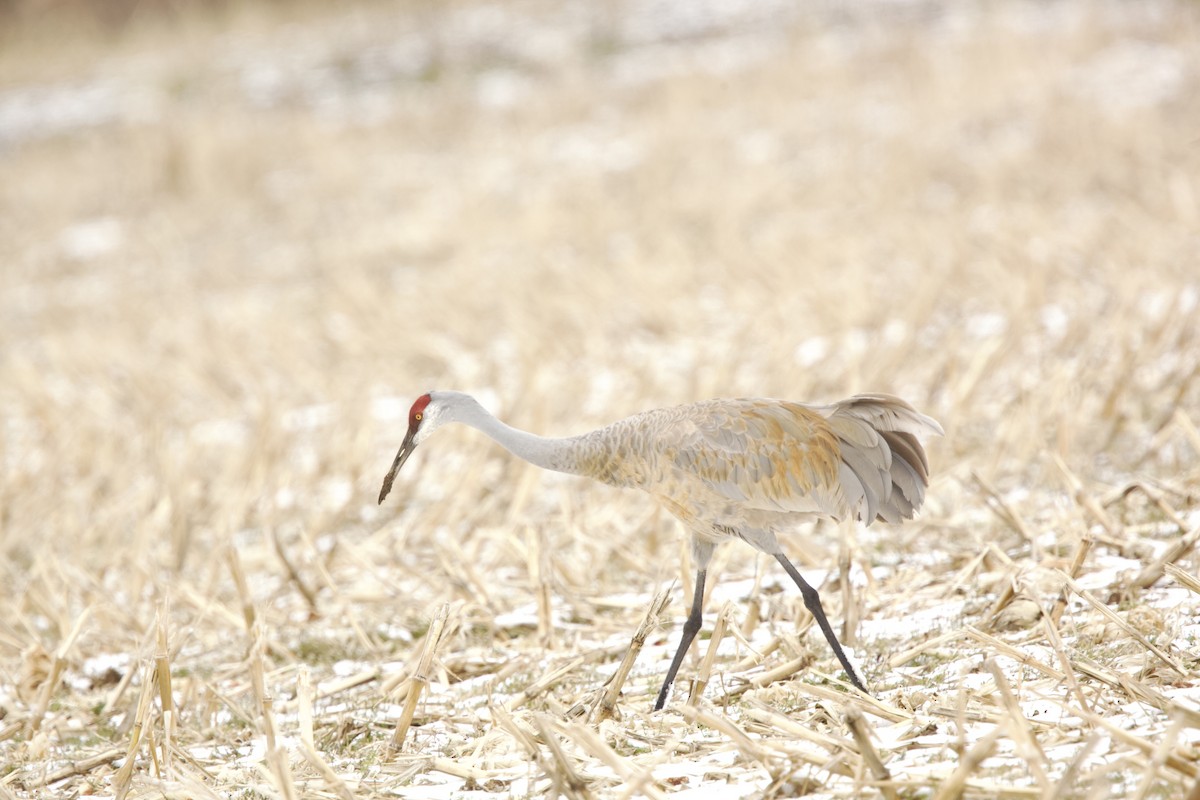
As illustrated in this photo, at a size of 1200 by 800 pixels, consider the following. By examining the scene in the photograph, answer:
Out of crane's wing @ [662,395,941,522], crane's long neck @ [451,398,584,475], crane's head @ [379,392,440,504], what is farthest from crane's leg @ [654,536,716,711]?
crane's head @ [379,392,440,504]

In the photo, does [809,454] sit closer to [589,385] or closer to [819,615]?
[819,615]

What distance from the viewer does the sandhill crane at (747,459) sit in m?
3.27

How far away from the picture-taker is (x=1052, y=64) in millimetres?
12594

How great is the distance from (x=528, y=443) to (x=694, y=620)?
70 centimetres

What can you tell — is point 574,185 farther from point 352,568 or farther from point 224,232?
point 352,568

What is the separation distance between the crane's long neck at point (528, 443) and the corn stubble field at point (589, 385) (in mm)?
505

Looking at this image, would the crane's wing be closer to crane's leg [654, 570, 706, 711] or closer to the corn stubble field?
crane's leg [654, 570, 706, 711]

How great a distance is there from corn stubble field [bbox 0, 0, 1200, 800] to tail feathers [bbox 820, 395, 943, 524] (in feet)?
1.32

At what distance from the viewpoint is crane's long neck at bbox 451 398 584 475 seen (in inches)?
134

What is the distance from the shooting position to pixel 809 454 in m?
3.36

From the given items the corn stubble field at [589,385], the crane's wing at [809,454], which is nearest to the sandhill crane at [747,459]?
the crane's wing at [809,454]

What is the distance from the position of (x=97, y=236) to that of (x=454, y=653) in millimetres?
10706

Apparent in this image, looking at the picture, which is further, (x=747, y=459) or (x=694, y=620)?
(x=694, y=620)

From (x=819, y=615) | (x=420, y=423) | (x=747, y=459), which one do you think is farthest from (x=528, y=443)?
(x=819, y=615)
